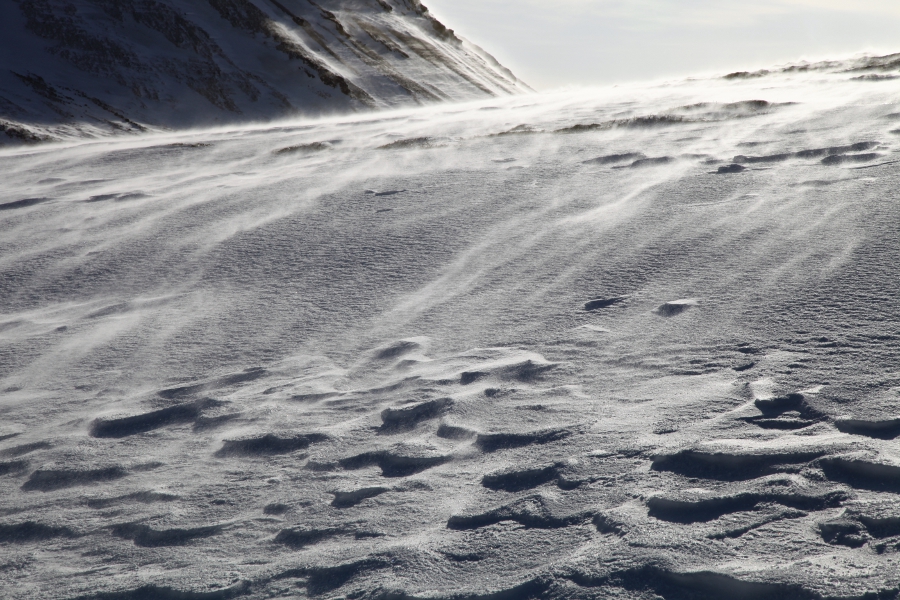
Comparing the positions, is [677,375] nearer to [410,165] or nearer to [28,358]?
[28,358]

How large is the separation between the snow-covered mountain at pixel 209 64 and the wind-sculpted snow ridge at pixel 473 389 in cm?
1294

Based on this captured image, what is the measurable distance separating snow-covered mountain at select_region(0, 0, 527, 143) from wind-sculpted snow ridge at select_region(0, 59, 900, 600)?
12.9 meters

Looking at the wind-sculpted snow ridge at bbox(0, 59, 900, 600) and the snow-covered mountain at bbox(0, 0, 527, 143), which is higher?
the snow-covered mountain at bbox(0, 0, 527, 143)

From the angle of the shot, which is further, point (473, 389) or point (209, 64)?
point (209, 64)

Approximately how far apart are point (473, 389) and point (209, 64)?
27.0 m

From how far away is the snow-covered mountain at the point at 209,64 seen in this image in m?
18.8

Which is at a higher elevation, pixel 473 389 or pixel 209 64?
pixel 209 64

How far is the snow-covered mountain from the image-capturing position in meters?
18.8

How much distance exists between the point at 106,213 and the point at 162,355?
2.41m

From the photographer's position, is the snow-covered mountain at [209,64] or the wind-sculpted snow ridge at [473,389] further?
the snow-covered mountain at [209,64]

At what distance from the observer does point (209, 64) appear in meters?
25.5

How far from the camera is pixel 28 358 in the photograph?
245 cm

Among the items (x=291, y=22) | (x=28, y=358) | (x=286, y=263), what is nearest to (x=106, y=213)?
(x=286, y=263)

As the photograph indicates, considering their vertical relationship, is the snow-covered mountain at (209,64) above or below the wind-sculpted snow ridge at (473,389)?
above
